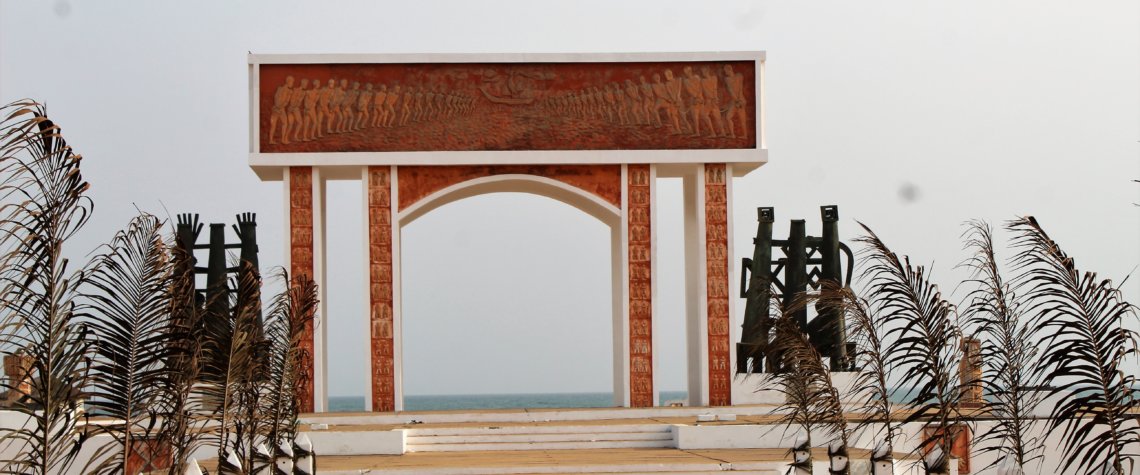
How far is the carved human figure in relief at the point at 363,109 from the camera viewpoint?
20.2 metres

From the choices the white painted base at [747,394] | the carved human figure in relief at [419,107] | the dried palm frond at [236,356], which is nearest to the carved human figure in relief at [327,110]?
the carved human figure in relief at [419,107]

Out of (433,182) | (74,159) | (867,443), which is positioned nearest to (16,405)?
(74,159)

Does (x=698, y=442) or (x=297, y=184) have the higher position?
(x=297, y=184)

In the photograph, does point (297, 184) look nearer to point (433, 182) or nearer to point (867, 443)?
point (433, 182)

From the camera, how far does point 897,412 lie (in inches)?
719

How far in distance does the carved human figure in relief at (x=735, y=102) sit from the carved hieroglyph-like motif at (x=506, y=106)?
0.02m

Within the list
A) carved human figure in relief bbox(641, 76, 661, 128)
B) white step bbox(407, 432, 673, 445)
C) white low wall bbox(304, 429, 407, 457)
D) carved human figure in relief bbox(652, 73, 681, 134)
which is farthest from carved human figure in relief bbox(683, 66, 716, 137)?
white low wall bbox(304, 429, 407, 457)

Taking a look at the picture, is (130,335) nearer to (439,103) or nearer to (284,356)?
(284,356)

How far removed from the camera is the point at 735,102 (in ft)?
67.6

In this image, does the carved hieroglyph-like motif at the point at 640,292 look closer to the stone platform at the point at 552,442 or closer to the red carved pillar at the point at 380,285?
the stone platform at the point at 552,442

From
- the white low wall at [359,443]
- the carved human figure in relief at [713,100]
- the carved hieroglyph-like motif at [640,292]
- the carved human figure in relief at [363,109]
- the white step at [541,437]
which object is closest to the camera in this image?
the white low wall at [359,443]

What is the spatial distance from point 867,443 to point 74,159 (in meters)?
12.6

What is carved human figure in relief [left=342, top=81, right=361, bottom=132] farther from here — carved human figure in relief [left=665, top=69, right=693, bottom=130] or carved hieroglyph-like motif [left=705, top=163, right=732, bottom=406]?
carved hieroglyph-like motif [left=705, top=163, right=732, bottom=406]

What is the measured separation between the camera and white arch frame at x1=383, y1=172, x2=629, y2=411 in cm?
2020
